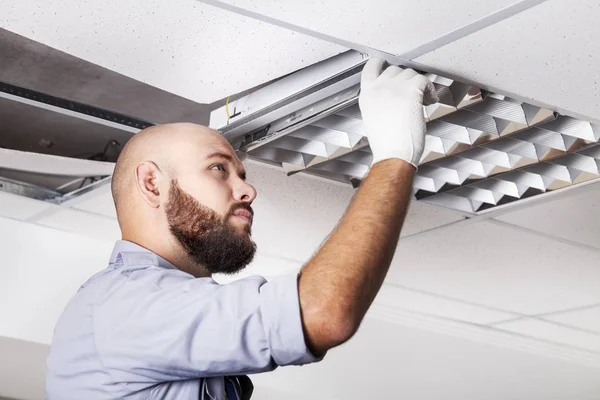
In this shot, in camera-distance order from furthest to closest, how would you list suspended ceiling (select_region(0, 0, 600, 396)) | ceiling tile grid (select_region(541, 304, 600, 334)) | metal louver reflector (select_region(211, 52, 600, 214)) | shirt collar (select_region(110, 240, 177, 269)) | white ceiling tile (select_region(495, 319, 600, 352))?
1. white ceiling tile (select_region(495, 319, 600, 352))
2. ceiling tile grid (select_region(541, 304, 600, 334))
3. metal louver reflector (select_region(211, 52, 600, 214))
4. suspended ceiling (select_region(0, 0, 600, 396))
5. shirt collar (select_region(110, 240, 177, 269))

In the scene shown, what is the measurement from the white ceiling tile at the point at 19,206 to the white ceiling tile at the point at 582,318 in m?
2.18

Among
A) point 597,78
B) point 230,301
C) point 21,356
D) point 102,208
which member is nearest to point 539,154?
point 597,78

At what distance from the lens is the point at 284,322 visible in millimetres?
1064

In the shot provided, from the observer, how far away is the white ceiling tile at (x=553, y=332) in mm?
3721

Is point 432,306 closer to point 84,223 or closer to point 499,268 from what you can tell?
point 499,268

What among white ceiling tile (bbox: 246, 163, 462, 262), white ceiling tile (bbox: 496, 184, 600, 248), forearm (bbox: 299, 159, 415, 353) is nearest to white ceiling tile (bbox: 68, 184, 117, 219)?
A: white ceiling tile (bbox: 246, 163, 462, 262)

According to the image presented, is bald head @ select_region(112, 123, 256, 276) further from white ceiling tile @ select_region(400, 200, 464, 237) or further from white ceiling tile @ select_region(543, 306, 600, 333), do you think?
white ceiling tile @ select_region(543, 306, 600, 333)

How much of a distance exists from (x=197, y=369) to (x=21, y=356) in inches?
112

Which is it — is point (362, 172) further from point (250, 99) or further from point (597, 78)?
point (597, 78)

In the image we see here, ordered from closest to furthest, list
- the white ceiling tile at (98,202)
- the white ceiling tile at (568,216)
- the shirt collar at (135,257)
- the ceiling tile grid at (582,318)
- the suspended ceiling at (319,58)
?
the shirt collar at (135,257)
the suspended ceiling at (319,58)
the white ceiling tile at (568,216)
the white ceiling tile at (98,202)
the ceiling tile grid at (582,318)

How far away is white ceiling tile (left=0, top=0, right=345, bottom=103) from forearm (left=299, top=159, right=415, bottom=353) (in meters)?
0.46

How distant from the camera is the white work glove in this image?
4.52ft

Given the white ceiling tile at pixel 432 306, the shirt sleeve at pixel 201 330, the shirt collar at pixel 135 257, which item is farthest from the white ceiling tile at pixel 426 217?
the shirt sleeve at pixel 201 330

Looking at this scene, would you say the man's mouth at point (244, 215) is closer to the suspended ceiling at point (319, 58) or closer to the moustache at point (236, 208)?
the moustache at point (236, 208)
